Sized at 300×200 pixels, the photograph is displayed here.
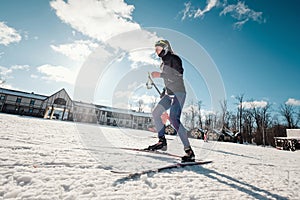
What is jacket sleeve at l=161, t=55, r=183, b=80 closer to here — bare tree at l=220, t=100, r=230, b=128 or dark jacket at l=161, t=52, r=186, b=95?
dark jacket at l=161, t=52, r=186, b=95

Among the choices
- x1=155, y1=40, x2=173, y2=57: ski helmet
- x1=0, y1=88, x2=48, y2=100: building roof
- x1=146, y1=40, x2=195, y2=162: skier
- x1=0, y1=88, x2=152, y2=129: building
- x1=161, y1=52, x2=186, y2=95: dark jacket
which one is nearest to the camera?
x1=146, y1=40, x2=195, y2=162: skier

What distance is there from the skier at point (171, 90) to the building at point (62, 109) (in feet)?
110

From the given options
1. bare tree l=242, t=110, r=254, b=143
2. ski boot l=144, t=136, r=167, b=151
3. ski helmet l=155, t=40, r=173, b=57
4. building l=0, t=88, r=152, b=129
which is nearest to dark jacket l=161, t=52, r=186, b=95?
ski helmet l=155, t=40, r=173, b=57

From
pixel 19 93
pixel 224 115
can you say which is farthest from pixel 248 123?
pixel 19 93

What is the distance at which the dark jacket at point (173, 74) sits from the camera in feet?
9.31

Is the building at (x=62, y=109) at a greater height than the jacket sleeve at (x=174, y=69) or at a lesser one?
greater

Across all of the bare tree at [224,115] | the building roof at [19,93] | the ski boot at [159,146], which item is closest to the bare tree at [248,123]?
the bare tree at [224,115]

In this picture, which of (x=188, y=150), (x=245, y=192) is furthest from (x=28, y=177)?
(x=188, y=150)

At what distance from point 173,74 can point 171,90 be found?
29 centimetres

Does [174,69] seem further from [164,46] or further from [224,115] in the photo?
[224,115]

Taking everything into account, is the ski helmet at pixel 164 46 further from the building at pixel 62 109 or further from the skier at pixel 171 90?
the building at pixel 62 109

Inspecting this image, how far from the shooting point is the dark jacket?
2838mm

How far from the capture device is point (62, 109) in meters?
37.4

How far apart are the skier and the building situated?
110 feet
